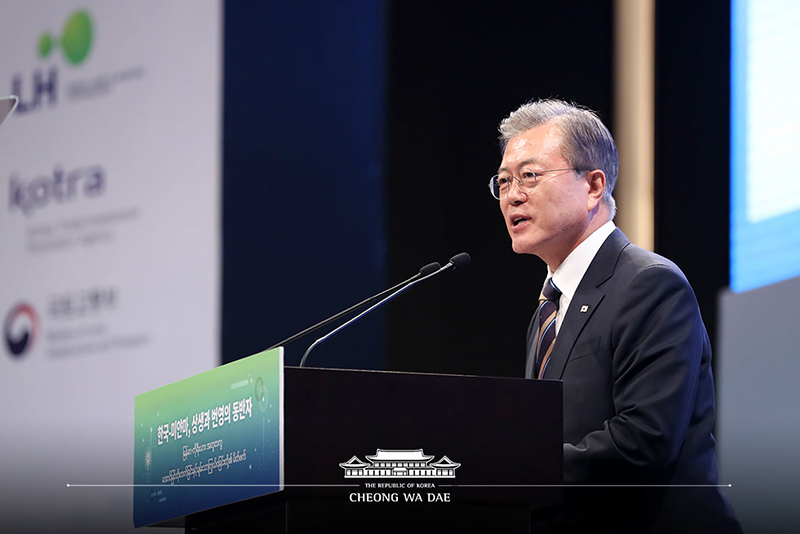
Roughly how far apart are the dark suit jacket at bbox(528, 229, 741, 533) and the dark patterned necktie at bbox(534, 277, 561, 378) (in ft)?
0.29

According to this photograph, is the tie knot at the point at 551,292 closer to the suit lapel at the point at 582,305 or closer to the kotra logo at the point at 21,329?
the suit lapel at the point at 582,305

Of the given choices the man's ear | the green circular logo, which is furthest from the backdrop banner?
the man's ear

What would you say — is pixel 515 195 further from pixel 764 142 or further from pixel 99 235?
pixel 99 235

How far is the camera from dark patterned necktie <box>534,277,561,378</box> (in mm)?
2666

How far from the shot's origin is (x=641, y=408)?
2309mm

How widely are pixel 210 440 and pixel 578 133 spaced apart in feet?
4.03

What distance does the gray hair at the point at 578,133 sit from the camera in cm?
286

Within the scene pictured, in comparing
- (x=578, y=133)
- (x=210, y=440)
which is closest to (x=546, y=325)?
(x=578, y=133)

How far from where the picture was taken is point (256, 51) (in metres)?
5.14

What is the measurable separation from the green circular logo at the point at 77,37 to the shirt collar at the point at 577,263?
11.4 feet

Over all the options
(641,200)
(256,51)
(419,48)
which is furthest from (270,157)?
(641,200)

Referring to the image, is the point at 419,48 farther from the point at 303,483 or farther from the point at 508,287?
the point at 303,483

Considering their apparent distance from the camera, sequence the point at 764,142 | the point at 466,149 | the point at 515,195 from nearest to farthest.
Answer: the point at 515,195 < the point at 764,142 < the point at 466,149

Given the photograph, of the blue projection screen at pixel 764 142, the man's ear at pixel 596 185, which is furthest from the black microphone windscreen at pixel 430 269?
the blue projection screen at pixel 764 142
